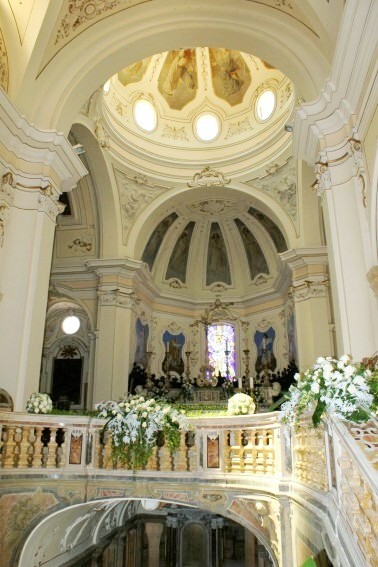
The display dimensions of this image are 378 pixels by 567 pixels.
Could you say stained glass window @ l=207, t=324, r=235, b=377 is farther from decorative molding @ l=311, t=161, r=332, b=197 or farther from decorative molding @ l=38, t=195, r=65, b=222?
decorative molding @ l=311, t=161, r=332, b=197

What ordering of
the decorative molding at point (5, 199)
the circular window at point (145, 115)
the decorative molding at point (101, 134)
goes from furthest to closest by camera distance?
the circular window at point (145, 115)
the decorative molding at point (101, 134)
the decorative molding at point (5, 199)

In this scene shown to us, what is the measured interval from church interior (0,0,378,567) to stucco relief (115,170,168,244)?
74 mm

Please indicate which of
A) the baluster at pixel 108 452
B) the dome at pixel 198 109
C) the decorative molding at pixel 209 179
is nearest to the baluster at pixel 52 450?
the baluster at pixel 108 452

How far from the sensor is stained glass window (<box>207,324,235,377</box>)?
69.6 feet

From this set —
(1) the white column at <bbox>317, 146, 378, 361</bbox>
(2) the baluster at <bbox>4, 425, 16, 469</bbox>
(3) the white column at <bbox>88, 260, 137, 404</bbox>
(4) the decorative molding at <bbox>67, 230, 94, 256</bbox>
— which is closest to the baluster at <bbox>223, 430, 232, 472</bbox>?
(1) the white column at <bbox>317, 146, 378, 361</bbox>

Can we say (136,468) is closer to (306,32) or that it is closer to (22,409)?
(22,409)

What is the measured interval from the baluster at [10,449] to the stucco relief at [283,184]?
13.0m

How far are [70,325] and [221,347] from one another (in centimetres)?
645

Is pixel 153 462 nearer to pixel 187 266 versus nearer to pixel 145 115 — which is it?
pixel 187 266

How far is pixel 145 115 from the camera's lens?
1966 cm

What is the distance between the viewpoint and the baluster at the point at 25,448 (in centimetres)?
786

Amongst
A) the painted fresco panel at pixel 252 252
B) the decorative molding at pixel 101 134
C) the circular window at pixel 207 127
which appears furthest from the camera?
the painted fresco panel at pixel 252 252

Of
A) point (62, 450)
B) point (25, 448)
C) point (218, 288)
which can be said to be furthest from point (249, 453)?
point (218, 288)

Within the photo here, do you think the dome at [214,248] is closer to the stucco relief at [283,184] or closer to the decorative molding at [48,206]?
the stucco relief at [283,184]
